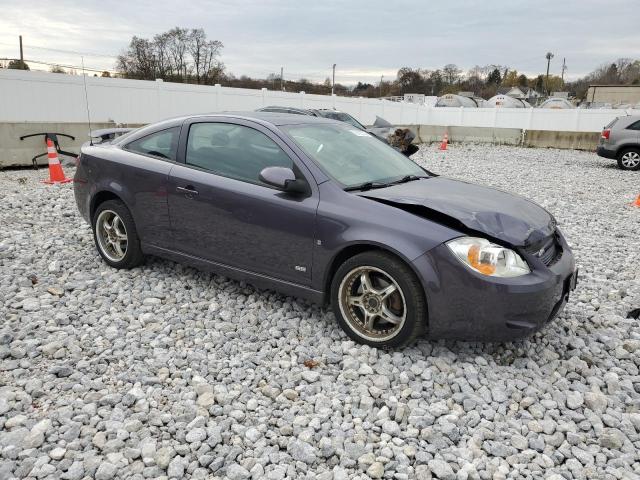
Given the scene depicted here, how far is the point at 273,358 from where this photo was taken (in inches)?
140

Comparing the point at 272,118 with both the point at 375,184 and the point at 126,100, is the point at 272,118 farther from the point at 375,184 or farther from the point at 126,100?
the point at 126,100

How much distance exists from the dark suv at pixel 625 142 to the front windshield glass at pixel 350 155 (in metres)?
13.5

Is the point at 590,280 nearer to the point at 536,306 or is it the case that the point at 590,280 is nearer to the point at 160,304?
the point at 536,306

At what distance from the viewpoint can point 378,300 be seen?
350cm

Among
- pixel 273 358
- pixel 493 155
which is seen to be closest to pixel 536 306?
pixel 273 358

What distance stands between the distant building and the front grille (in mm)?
75976

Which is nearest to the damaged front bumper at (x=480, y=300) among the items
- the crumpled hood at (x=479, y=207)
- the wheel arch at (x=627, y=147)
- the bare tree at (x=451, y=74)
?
the crumpled hood at (x=479, y=207)

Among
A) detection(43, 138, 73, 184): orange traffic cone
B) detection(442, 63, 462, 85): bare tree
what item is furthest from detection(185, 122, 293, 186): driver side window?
detection(442, 63, 462, 85): bare tree

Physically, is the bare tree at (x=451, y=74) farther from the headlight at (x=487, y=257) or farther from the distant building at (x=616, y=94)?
the headlight at (x=487, y=257)

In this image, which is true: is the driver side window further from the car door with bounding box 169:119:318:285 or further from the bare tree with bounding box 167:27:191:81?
the bare tree with bounding box 167:27:191:81

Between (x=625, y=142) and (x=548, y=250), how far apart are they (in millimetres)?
14099

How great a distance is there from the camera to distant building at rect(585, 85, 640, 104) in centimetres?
7050

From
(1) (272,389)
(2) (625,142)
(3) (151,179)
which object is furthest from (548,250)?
(2) (625,142)

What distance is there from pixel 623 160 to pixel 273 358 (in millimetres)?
15492
